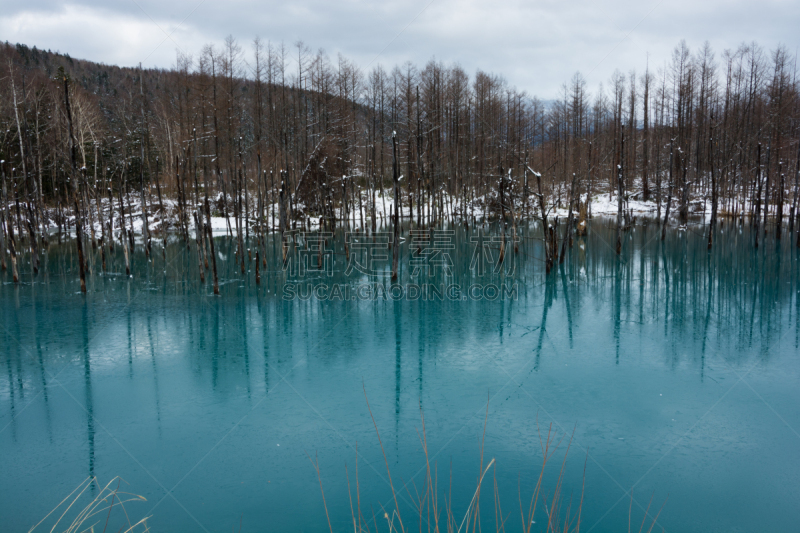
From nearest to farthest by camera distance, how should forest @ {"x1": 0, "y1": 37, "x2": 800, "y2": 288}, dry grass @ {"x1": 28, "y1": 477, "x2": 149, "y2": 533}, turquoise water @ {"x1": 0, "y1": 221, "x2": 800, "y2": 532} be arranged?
dry grass @ {"x1": 28, "y1": 477, "x2": 149, "y2": 533}, turquoise water @ {"x1": 0, "y1": 221, "x2": 800, "y2": 532}, forest @ {"x1": 0, "y1": 37, "x2": 800, "y2": 288}

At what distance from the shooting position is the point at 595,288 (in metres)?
17.2

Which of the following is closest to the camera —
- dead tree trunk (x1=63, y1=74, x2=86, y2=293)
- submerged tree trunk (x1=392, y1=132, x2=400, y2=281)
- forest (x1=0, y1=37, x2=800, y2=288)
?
dead tree trunk (x1=63, y1=74, x2=86, y2=293)

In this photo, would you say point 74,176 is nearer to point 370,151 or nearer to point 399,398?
point 399,398

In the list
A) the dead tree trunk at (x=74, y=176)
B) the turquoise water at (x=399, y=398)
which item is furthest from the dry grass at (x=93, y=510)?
the dead tree trunk at (x=74, y=176)

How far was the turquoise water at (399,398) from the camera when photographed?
20.0 ft

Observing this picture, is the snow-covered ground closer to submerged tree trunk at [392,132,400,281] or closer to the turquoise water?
submerged tree trunk at [392,132,400,281]

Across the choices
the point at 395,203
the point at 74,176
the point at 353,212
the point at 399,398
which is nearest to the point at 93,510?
the point at 399,398

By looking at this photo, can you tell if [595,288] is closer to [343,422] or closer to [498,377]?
[498,377]

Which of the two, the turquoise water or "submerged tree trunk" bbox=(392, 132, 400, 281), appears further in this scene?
"submerged tree trunk" bbox=(392, 132, 400, 281)

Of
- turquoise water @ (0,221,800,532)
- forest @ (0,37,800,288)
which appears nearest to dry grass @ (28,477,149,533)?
turquoise water @ (0,221,800,532)

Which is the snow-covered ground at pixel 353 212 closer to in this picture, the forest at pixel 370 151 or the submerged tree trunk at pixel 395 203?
the forest at pixel 370 151

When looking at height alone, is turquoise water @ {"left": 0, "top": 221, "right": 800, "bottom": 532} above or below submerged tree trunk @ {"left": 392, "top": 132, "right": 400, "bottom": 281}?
below

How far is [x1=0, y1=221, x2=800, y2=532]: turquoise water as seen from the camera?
20.0 feet

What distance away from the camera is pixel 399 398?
881 cm
